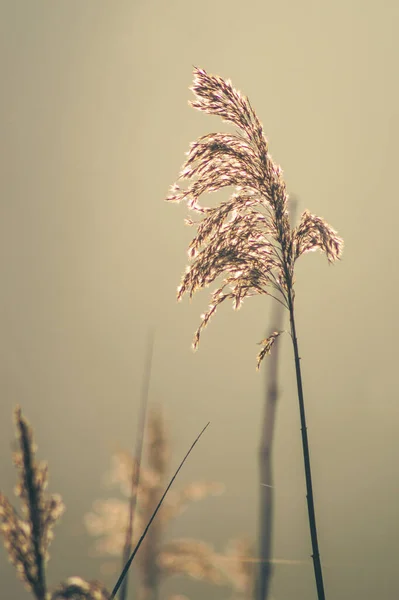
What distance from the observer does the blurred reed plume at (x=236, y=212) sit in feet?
13.0

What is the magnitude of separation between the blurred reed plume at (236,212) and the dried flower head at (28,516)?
171 centimetres

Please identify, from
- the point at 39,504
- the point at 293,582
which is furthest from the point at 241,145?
the point at 293,582

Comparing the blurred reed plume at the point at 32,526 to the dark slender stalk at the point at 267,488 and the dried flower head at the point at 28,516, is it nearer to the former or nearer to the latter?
the dried flower head at the point at 28,516

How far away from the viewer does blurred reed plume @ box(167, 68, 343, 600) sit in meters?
3.96

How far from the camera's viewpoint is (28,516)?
239 centimetres

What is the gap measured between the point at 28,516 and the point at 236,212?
259 cm

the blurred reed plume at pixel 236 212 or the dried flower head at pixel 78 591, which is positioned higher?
the blurred reed plume at pixel 236 212

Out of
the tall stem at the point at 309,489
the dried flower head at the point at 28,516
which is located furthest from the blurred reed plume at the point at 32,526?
the tall stem at the point at 309,489

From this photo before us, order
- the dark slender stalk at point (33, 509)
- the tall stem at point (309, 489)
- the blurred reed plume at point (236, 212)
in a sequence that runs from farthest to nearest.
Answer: the blurred reed plume at point (236, 212) → the tall stem at point (309, 489) → the dark slender stalk at point (33, 509)

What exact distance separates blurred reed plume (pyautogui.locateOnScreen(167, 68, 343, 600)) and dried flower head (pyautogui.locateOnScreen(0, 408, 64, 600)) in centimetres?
171

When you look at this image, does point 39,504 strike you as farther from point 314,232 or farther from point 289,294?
point 314,232

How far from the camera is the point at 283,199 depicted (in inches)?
155

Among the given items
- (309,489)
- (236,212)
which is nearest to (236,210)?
(236,212)

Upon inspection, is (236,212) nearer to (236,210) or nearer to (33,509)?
(236,210)
